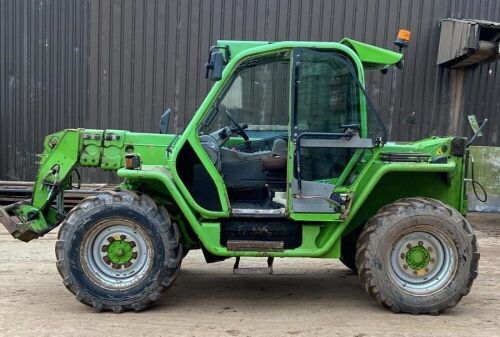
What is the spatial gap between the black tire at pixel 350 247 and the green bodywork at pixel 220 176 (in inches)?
9.7

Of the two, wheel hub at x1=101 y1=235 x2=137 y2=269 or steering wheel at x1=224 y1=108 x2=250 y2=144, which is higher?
steering wheel at x1=224 y1=108 x2=250 y2=144

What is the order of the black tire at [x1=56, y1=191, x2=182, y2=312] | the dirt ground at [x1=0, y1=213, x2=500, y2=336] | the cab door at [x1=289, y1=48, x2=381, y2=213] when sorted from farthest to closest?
1. the cab door at [x1=289, y1=48, x2=381, y2=213]
2. the black tire at [x1=56, y1=191, x2=182, y2=312]
3. the dirt ground at [x1=0, y1=213, x2=500, y2=336]

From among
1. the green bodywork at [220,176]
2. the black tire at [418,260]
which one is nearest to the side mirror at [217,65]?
the green bodywork at [220,176]

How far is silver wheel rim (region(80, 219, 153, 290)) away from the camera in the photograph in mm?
4461

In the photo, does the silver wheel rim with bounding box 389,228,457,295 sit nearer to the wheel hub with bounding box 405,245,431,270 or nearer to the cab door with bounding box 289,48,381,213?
the wheel hub with bounding box 405,245,431,270

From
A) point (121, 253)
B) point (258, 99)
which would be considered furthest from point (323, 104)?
point (121, 253)

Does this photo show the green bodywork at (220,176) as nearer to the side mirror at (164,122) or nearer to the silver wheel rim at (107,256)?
the side mirror at (164,122)

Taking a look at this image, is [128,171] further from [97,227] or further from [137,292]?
[137,292]

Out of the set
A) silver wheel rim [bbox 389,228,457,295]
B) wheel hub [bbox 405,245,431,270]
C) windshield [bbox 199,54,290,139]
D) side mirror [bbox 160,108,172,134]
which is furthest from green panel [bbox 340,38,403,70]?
side mirror [bbox 160,108,172,134]

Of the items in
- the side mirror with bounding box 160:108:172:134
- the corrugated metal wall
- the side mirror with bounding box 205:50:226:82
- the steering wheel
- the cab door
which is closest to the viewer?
the side mirror with bounding box 205:50:226:82

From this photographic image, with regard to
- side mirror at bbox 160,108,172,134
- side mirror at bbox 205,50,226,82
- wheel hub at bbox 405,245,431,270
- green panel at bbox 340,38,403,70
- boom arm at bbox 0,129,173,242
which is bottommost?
wheel hub at bbox 405,245,431,270

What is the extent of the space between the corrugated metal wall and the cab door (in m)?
6.22

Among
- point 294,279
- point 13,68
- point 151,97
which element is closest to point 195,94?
point 151,97

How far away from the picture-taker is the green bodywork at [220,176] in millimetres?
4504
